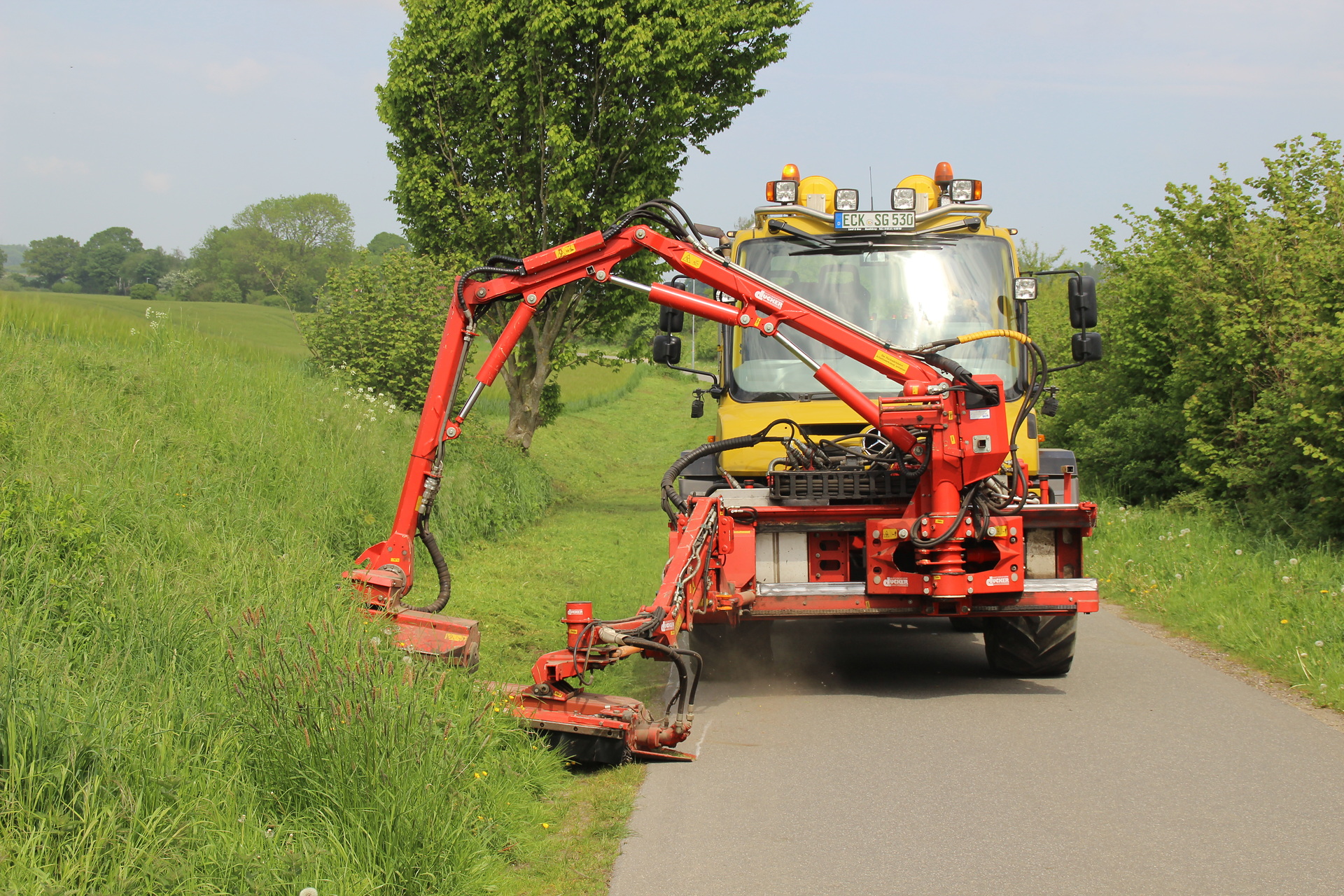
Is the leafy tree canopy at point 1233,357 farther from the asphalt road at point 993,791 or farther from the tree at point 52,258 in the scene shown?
the tree at point 52,258

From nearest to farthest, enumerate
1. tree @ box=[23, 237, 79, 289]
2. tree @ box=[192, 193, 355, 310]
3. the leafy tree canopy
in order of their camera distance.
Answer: the leafy tree canopy
tree @ box=[23, 237, 79, 289]
tree @ box=[192, 193, 355, 310]

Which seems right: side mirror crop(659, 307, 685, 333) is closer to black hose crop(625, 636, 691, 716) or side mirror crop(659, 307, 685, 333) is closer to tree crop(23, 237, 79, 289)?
black hose crop(625, 636, 691, 716)

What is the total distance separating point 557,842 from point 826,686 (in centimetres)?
336

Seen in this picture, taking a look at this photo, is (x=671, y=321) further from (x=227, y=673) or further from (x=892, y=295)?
(x=227, y=673)

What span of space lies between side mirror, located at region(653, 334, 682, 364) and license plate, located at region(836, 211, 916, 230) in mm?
1542

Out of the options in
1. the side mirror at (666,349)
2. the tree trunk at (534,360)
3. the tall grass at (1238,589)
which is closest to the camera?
the tall grass at (1238,589)

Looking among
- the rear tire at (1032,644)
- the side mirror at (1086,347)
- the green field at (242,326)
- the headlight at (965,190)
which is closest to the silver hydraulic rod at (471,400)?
the rear tire at (1032,644)

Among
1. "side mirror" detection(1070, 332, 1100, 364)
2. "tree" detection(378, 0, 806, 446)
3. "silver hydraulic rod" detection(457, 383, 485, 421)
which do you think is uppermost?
"tree" detection(378, 0, 806, 446)

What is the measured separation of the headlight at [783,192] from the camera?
9.07m

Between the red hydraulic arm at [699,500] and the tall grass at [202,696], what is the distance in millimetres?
383

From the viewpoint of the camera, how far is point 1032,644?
25.8 feet

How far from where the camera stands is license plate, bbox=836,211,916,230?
8875 mm

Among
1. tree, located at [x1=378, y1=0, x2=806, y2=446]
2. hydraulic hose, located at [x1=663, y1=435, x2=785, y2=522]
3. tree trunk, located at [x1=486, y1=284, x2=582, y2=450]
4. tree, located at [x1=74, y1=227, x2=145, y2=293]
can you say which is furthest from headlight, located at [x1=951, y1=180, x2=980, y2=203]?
tree, located at [x1=74, y1=227, x2=145, y2=293]

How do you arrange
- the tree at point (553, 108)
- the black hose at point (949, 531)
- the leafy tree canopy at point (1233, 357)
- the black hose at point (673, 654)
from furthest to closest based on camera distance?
the tree at point (553, 108) → the leafy tree canopy at point (1233, 357) → the black hose at point (949, 531) → the black hose at point (673, 654)
